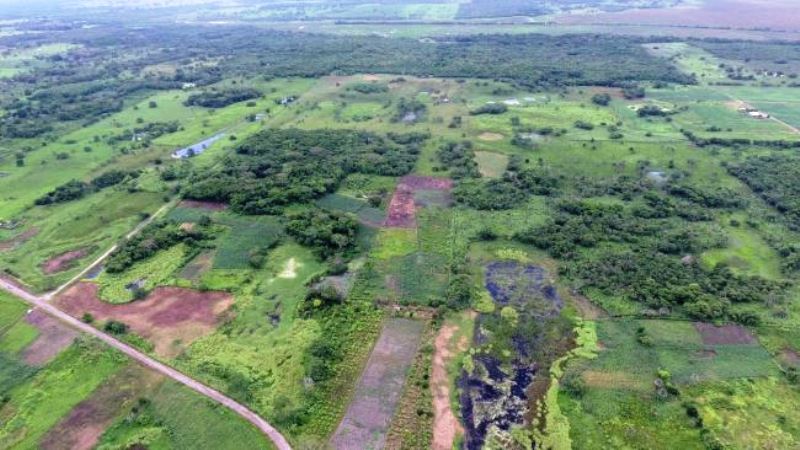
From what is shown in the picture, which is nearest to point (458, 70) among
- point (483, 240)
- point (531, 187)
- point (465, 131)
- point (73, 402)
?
point (465, 131)

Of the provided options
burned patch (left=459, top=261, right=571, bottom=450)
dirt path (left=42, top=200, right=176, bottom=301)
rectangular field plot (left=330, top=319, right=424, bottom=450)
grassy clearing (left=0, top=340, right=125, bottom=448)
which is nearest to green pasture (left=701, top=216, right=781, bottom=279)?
burned patch (left=459, top=261, right=571, bottom=450)

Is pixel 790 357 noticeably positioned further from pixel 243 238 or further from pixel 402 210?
pixel 243 238

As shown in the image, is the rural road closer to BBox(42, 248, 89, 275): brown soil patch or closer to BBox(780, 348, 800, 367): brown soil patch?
BBox(42, 248, 89, 275): brown soil patch

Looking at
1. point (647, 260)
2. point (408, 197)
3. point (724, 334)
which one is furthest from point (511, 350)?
point (408, 197)

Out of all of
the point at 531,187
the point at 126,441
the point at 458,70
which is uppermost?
the point at 458,70

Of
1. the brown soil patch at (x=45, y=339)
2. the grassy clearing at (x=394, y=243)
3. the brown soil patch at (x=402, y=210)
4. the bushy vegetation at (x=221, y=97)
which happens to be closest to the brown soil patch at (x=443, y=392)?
the grassy clearing at (x=394, y=243)

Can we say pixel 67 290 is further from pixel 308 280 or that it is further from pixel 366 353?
pixel 366 353

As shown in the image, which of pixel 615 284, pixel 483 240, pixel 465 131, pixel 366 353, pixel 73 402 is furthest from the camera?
pixel 465 131
